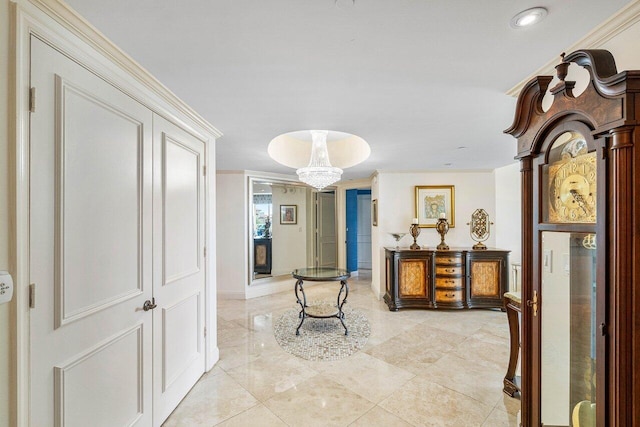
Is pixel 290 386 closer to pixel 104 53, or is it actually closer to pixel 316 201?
pixel 104 53

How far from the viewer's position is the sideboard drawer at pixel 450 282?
4.32m

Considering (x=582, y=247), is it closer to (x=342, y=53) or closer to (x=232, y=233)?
(x=342, y=53)

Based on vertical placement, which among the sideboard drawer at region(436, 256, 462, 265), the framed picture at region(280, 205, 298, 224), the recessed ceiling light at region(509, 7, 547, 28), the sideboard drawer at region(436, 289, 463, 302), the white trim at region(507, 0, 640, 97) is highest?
the recessed ceiling light at region(509, 7, 547, 28)

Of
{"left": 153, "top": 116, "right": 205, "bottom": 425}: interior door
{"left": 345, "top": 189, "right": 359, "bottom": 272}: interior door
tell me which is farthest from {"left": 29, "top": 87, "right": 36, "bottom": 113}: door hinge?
{"left": 345, "top": 189, "right": 359, "bottom": 272}: interior door

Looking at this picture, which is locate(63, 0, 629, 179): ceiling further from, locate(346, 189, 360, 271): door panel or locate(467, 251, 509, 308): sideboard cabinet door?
locate(346, 189, 360, 271): door panel

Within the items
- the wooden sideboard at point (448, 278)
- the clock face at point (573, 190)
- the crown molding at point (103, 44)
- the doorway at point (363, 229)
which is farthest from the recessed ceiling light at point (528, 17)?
the doorway at point (363, 229)

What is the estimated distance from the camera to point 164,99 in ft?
6.24

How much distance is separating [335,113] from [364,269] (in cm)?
616

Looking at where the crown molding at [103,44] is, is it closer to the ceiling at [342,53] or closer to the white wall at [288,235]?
the ceiling at [342,53]

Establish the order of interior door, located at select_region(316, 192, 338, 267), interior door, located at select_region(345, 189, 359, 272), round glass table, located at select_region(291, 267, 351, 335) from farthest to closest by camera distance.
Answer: interior door, located at select_region(345, 189, 359, 272)
interior door, located at select_region(316, 192, 338, 267)
round glass table, located at select_region(291, 267, 351, 335)

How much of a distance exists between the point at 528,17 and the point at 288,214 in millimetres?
5044

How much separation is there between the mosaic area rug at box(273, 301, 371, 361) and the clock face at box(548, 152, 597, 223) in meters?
2.34

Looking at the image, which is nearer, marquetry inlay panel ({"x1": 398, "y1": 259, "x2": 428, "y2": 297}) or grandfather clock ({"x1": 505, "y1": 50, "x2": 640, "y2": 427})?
grandfather clock ({"x1": 505, "y1": 50, "x2": 640, "y2": 427})

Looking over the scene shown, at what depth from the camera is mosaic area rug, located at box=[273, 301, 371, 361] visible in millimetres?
2947
